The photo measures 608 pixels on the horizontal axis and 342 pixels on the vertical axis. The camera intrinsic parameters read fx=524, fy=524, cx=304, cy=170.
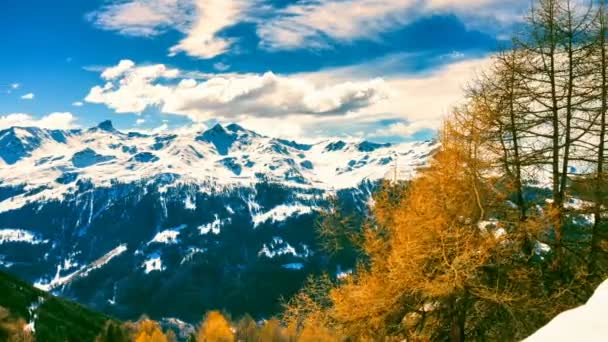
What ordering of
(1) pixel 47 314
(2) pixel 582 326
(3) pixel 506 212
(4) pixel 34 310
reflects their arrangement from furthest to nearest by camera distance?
(1) pixel 47 314 < (4) pixel 34 310 < (3) pixel 506 212 < (2) pixel 582 326

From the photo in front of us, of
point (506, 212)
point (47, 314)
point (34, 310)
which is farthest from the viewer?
point (47, 314)

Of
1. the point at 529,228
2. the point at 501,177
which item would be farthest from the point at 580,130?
the point at 529,228

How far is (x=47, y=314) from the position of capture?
16200 cm

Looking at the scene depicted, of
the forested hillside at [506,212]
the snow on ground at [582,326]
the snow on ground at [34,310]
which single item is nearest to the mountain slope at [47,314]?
the snow on ground at [34,310]

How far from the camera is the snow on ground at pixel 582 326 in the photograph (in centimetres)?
737

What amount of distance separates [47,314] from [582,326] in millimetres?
180386

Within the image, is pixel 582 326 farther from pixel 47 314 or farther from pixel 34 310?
pixel 34 310

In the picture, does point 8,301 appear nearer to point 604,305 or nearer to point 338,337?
point 338,337

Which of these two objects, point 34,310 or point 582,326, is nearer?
point 582,326

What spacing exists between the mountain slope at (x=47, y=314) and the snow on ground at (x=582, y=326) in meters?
148

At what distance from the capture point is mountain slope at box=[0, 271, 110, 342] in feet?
477

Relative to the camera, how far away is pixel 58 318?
162250 mm

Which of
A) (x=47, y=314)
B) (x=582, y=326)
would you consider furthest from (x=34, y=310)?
(x=582, y=326)

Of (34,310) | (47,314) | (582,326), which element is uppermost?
Answer: (582,326)
